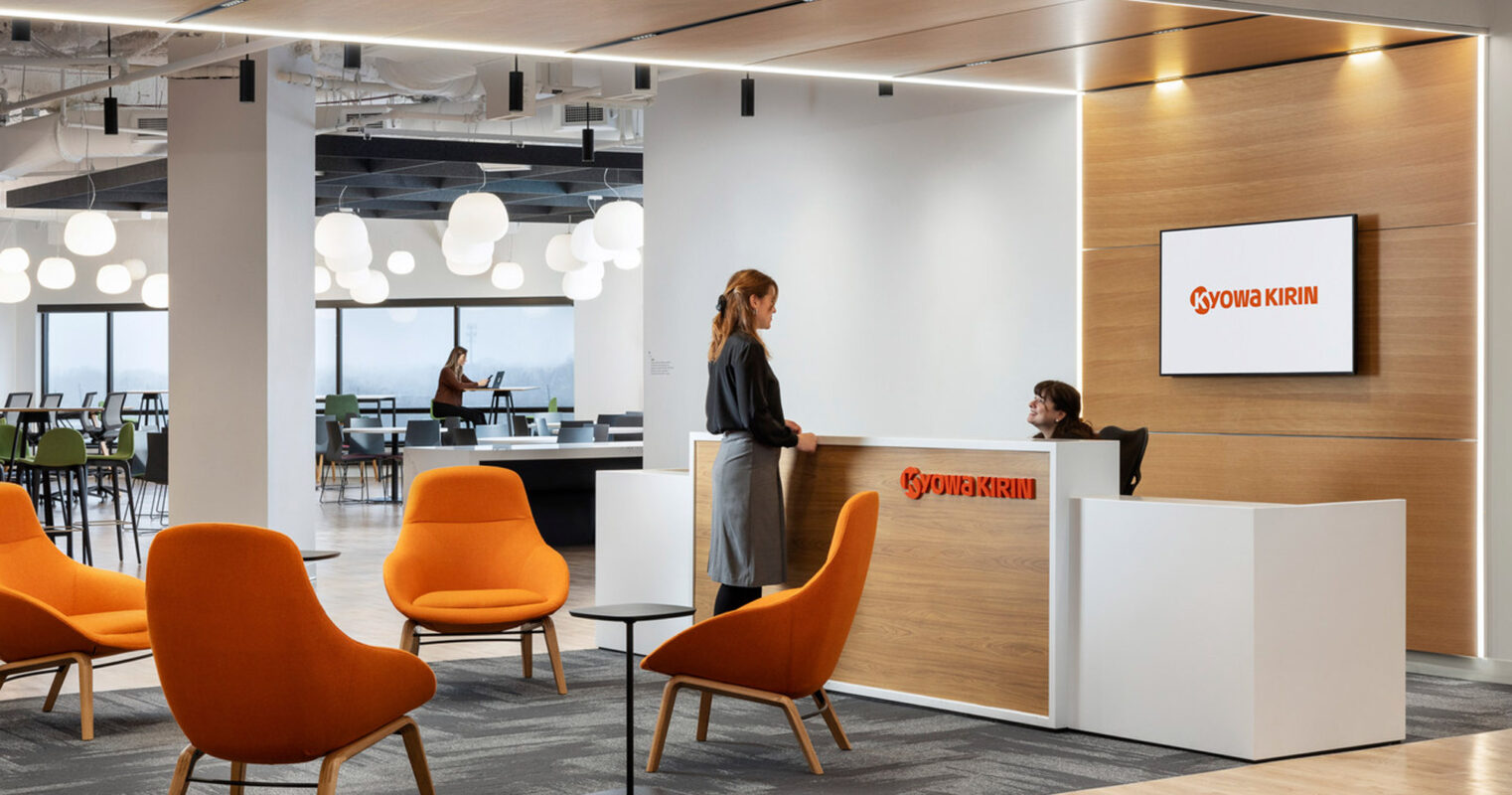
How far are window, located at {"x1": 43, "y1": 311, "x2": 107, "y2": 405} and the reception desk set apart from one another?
19.3 meters

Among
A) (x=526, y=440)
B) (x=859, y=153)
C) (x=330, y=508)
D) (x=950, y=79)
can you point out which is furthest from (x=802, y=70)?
(x=330, y=508)

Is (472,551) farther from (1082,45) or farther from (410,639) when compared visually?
(1082,45)

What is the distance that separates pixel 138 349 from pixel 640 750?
64.8 ft

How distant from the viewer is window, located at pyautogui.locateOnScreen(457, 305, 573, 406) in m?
21.9

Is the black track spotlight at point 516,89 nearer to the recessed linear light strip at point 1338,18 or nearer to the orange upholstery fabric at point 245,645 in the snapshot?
the recessed linear light strip at point 1338,18

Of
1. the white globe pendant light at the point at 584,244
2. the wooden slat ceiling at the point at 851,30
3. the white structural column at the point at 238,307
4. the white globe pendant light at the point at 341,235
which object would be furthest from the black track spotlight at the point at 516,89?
the white globe pendant light at the point at 584,244

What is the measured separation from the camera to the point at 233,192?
9.62m

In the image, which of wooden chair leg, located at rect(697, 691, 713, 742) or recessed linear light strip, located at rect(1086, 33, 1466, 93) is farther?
recessed linear light strip, located at rect(1086, 33, 1466, 93)

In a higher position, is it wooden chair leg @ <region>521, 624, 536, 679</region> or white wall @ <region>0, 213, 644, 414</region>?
white wall @ <region>0, 213, 644, 414</region>

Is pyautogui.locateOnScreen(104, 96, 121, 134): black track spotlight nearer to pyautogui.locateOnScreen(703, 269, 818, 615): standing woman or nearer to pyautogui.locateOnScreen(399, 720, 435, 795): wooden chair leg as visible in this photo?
pyautogui.locateOnScreen(703, 269, 818, 615): standing woman

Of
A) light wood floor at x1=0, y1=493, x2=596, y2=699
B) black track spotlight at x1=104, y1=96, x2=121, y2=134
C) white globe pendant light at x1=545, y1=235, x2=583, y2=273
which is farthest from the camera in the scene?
white globe pendant light at x1=545, y1=235, x2=583, y2=273

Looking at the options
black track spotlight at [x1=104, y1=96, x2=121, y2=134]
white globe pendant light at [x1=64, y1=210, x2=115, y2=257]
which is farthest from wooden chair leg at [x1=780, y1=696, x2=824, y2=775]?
white globe pendant light at [x1=64, y1=210, x2=115, y2=257]

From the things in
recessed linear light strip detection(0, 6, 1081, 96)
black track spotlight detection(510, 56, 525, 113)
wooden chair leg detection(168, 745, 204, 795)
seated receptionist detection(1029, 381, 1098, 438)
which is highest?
black track spotlight detection(510, 56, 525, 113)

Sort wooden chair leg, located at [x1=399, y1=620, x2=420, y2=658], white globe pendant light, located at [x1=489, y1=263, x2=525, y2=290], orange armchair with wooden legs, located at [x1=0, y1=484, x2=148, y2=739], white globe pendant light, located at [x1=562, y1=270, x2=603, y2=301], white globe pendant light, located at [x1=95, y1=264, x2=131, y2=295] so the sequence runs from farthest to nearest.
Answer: white globe pendant light, located at [x1=489, y1=263, x2=525, y2=290] < white globe pendant light, located at [x1=95, y1=264, x2=131, y2=295] < white globe pendant light, located at [x1=562, y1=270, x2=603, y2=301] < wooden chair leg, located at [x1=399, y1=620, x2=420, y2=658] < orange armchair with wooden legs, located at [x1=0, y1=484, x2=148, y2=739]
